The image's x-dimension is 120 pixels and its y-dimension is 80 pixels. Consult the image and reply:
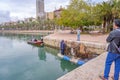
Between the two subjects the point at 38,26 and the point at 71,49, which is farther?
the point at 38,26

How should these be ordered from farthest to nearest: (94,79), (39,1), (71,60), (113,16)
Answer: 1. (39,1)
2. (113,16)
3. (71,60)
4. (94,79)

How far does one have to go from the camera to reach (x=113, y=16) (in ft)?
87.8

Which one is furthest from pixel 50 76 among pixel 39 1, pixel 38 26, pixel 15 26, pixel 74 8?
pixel 39 1

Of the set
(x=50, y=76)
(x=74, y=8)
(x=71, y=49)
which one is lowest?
(x=50, y=76)

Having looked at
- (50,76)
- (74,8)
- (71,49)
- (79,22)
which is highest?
(74,8)

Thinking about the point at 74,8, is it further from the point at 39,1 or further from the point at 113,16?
the point at 39,1

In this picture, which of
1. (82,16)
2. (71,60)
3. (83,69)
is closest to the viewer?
(83,69)

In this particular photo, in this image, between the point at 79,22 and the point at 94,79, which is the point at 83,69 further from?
the point at 79,22

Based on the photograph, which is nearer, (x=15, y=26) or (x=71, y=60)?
(x=71, y=60)

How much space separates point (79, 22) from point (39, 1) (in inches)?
5677

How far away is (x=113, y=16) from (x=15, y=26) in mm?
79838

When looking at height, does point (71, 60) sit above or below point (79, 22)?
below

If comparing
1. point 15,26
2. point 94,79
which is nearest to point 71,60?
point 94,79

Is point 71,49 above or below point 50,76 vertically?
above
